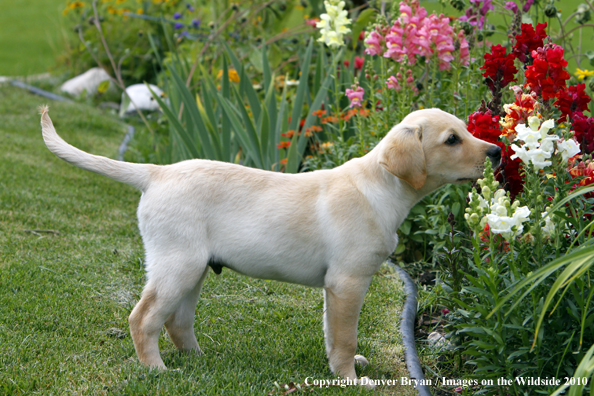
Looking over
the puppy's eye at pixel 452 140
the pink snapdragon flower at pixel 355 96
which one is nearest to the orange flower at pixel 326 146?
the pink snapdragon flower at pixel 355 96

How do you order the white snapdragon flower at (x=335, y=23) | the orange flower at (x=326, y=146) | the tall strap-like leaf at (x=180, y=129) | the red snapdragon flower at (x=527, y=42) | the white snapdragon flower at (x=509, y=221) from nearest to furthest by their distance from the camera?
the white snapdragon flower at (x=509, y=221) < the red snapdragon flower at (x=527, y=42) < the white snapdragon flower at (x=335, y=23) < the orange flower at (x=326, y=146) < the tall strap-like leaf at (x=180, y=129)

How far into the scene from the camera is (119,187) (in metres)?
6.02

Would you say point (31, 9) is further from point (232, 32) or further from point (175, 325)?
point (175, 325)

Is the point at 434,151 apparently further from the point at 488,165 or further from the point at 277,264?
the point at 277,264

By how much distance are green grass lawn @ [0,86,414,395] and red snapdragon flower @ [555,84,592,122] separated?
150cm

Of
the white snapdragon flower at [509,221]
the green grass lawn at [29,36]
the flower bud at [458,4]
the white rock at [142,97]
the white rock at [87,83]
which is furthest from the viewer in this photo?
the green grass lawn at [29,36]

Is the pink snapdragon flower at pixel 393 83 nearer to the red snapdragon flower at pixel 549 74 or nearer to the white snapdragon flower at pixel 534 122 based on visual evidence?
the red snapdragon flower at pixel 549 74

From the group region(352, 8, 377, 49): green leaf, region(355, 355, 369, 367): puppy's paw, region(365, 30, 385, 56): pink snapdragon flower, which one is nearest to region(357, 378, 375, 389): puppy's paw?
region(355, 355, 369, 367): puppy's paw

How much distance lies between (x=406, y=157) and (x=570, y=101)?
86 centimetres

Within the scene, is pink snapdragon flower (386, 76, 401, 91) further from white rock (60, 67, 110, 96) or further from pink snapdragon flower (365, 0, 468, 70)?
white rock (60, 67, 110, 96)

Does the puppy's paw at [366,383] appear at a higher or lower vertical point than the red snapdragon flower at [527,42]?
lower

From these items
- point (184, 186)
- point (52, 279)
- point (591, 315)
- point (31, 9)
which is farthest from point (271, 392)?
point (31, 9)

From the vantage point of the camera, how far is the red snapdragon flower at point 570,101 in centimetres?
282

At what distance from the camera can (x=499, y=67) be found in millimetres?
3023
